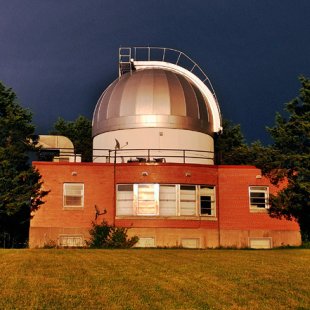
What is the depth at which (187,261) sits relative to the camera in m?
18.0

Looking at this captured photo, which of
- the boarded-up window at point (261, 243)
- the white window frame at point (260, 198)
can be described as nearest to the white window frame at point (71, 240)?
the boarded-up window at point (261, 243)

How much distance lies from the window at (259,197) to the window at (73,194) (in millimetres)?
9037

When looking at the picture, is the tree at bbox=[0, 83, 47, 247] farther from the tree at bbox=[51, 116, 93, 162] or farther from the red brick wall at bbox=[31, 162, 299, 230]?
the tree at bbox=[51, 116, 93, 162]

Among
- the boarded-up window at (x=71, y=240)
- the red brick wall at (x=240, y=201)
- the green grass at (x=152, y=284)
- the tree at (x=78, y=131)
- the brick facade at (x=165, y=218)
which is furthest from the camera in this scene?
the tree at (x=78, y=131)

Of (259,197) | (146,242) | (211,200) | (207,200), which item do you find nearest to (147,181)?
(146,242)

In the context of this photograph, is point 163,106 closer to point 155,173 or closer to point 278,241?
point 155,173

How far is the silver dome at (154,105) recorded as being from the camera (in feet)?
109

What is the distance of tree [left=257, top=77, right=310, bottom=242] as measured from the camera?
29922 mm

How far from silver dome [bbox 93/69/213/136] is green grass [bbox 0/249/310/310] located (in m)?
15.9

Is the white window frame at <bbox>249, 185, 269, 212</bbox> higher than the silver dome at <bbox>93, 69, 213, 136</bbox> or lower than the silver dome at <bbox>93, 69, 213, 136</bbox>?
lower

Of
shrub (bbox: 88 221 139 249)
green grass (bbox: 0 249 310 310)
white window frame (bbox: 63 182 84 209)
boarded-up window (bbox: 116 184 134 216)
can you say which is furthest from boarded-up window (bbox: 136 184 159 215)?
green grass (bbox: 0 249 310 310)

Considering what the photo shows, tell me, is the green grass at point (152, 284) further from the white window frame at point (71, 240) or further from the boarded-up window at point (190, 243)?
the boarded-up window at point (190, 243)

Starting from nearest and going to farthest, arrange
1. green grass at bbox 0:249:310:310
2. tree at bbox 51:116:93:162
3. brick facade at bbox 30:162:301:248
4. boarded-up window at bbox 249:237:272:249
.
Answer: green grass at bbox 0:249:310:310 < brick facade at bbox 30:162:301:248 < boarded-up window at bbox 249:237:272:249 < tree at bbox 51:116:93:162

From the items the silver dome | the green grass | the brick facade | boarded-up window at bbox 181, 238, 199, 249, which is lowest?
the green grass
